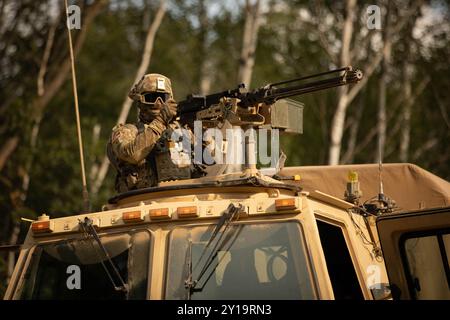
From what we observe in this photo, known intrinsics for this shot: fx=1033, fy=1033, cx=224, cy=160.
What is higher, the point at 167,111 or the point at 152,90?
the point at 152,90

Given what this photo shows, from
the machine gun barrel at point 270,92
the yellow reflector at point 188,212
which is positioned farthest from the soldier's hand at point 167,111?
the yellow reflector at point 188,212

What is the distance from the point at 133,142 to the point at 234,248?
1631 mm

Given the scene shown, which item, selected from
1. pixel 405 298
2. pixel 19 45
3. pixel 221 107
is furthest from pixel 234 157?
pixel 19 45

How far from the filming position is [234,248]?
680cm

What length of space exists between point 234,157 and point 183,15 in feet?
74.1

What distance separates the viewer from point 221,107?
824 centimetres

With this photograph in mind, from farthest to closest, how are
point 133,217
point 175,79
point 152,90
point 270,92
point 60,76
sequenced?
point 175,79 → point 60,76 → point 152,90 → point 270,92 → point 133,217

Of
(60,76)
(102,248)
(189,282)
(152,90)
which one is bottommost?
(189,282)

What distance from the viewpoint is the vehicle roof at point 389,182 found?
9359mm

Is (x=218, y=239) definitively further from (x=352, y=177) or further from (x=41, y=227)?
(x=352, y=177)

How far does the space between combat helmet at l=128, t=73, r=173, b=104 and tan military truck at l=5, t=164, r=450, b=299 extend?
3.46 ft

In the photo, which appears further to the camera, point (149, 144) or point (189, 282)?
point (149, 144)

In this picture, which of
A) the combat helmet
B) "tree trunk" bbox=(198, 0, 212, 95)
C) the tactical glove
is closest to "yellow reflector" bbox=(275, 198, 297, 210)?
the tactical glove

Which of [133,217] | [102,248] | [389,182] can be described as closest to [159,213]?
[133,217]
